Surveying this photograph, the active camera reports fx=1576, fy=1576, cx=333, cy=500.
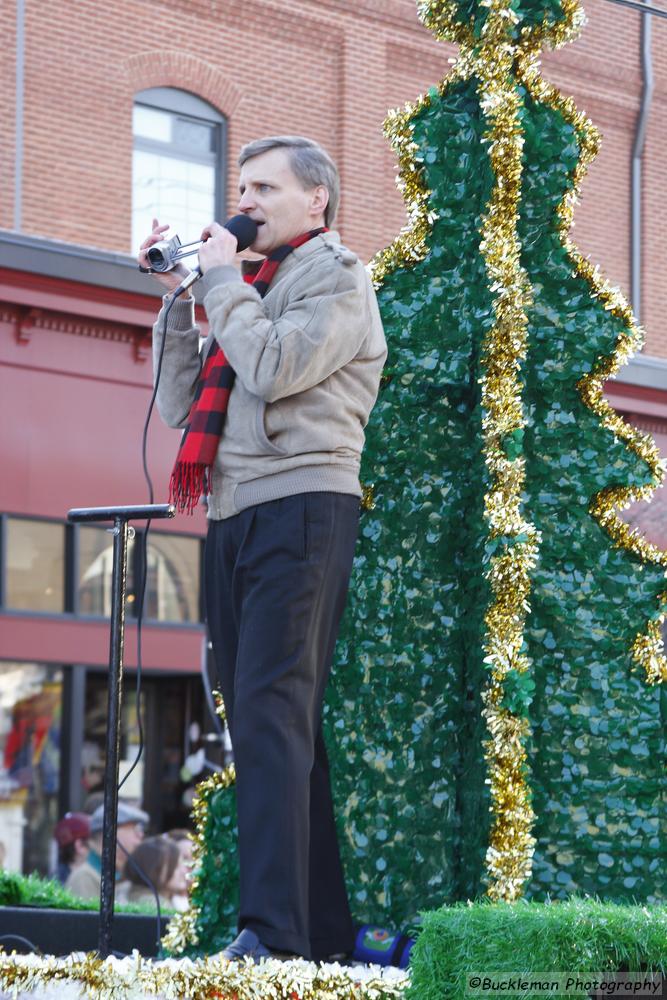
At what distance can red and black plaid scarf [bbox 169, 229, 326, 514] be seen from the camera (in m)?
3.60

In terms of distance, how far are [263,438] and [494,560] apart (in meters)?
0.95

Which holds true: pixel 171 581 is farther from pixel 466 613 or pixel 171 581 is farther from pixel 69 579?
pixel 466 613

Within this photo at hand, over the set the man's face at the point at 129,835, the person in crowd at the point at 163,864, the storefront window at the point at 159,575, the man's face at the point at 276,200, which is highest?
the man's face at the point at 276,200

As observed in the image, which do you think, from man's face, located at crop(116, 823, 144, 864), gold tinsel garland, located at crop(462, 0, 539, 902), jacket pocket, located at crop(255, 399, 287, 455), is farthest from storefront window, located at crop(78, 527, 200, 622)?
jacket pocket, located at crop(255, 399, 287, 455)

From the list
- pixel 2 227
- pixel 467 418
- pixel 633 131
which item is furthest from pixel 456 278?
pixel 633 131

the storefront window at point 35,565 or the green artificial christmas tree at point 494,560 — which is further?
the storefront window at point 35,565

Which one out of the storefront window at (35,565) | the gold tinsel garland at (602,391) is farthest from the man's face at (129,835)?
the gold tinsel garland at (602,391)

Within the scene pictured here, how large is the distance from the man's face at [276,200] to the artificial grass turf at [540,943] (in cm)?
167

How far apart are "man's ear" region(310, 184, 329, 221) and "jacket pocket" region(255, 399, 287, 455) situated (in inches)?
20.7

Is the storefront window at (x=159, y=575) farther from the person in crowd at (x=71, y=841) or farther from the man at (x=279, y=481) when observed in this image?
the man at (x=279, y=481)

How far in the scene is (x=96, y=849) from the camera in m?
11.5

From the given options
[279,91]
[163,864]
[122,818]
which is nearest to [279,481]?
[163,864]

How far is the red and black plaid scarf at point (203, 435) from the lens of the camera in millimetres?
3596

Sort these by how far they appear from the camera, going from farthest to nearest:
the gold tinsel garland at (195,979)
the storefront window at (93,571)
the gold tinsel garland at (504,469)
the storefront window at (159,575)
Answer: the storefront window at (159,575) → the storefront window at (93,571) → the gold tinsel garland at (504,469) → the gold tinsel garland at (195,979)
